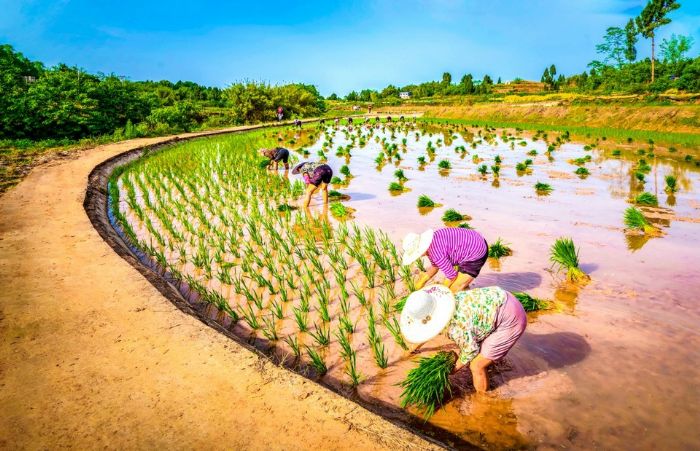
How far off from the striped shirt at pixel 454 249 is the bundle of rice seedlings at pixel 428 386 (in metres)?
0.96

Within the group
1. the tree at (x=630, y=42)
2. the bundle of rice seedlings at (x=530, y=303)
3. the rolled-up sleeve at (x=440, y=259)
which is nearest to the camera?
the rolled-up sleeve at (x=440, y=259)

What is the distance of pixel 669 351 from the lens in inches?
140

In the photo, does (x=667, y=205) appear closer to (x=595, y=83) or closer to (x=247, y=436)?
(x=247, y=436)

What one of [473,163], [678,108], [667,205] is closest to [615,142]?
[678,108]

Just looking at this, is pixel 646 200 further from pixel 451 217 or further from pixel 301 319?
pixel 301 319

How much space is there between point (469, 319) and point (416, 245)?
955mm

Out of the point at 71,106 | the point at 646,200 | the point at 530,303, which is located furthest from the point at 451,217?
the point at 71,106

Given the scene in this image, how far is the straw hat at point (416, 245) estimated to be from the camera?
338cm

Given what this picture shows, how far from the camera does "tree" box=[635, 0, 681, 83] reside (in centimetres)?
3984

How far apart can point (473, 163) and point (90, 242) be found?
13.0 meters

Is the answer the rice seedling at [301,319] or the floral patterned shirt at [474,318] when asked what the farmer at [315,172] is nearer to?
the rice seedling at [301,319]

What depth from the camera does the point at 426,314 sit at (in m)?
2.60

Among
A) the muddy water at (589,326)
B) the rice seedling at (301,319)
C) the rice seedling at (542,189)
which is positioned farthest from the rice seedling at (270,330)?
the rice seedling at (542,189)

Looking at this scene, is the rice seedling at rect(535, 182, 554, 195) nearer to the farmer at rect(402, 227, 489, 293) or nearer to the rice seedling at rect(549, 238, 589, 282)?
the rice seedling at rect(549, 238, 589, 282)
